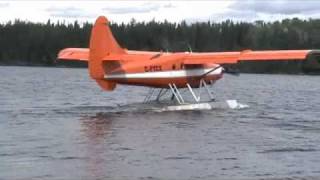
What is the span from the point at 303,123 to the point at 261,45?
108256mm

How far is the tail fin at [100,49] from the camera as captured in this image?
22844 mm

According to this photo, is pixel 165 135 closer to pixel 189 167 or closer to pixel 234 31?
pixel 189 167

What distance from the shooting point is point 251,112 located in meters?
23.6

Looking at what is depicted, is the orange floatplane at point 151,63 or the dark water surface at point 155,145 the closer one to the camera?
the dark water surface at point 155,145

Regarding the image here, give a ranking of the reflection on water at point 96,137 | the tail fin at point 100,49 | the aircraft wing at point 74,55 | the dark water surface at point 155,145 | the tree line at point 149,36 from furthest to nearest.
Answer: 1. the tree line at point 149,36
2. the aircraft wing at point 74,55
3. the tail fin at point 100,49
4. the reflection on water at point 96,137
5. the dark water surface at point 155,145

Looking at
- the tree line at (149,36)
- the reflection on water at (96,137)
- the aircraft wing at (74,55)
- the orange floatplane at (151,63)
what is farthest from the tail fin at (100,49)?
the tree line at (149,36)

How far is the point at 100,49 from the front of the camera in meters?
23.0

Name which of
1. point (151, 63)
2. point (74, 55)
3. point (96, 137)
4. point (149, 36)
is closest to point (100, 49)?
point (151, 63)

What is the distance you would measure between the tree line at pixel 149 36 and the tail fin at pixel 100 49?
333 feet

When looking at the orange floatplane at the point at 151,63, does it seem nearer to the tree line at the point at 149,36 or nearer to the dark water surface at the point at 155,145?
the dark water surface at the point at 155,145

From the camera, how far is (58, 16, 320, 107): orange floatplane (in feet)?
75.3

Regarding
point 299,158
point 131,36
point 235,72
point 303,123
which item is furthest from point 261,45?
point 299,158

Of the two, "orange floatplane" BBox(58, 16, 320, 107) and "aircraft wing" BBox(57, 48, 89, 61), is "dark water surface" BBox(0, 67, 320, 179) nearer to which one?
"orange floatplane" BBox(58, 16, 320, 107)

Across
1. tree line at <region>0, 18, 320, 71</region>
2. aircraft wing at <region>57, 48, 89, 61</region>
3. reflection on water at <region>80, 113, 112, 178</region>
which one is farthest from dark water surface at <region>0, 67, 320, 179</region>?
tree line at <region>0, 18, 320, 71</region>
